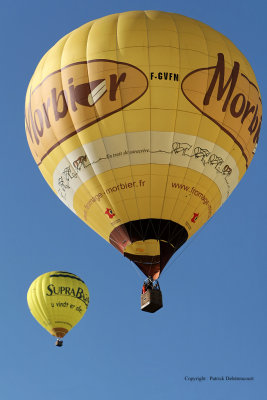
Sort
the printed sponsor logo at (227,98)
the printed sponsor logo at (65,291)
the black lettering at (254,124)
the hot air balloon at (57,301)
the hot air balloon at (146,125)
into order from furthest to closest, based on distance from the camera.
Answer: the printed sponsor logo at (65,291) < the hot air balloon at (57,301) < the black lettering at (254,124) < the printed sponsor logo at (227,98) < the hot air balloon at (146,125)

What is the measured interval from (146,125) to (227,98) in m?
2.03

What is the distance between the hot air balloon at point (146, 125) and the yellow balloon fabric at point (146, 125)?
22mm

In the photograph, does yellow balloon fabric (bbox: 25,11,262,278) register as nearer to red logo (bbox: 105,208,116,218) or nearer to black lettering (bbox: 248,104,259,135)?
red logo (bbox: 105,208,116,218)

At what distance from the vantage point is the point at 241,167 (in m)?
19.1

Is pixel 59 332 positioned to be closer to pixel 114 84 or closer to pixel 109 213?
pixel 109 213

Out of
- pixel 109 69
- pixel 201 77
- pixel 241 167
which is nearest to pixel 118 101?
pixel 109 69

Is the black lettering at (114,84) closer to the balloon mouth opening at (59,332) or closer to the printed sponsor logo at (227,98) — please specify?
the printed sponsor logo at (227,98)

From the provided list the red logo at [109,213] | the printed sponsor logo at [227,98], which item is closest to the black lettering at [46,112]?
the red logo at [109,213]

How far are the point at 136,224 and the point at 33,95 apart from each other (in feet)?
13.5

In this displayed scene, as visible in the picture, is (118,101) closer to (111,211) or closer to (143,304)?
(111,211)

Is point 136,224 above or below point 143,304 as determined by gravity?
above

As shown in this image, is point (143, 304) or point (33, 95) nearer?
point (143, 304)

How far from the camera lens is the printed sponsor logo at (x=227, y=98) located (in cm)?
1772

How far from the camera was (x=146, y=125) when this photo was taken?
17.5 metres
